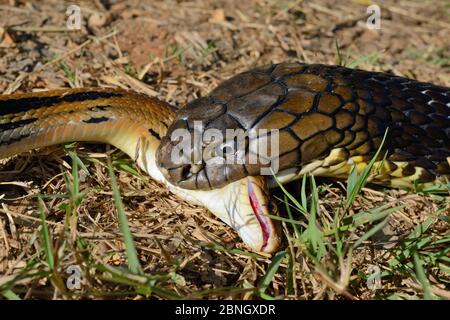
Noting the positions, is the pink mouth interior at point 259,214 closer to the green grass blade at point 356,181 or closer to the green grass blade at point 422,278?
the green grass blade at point 356,181

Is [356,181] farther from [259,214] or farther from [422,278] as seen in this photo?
[422,278]

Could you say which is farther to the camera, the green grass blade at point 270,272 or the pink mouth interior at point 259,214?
the pink mouth interior at point 259,214

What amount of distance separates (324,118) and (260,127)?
1.19 feet

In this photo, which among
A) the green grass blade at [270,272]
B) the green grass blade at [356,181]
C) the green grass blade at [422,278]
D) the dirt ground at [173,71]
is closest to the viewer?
the green grass blade at [422,278]

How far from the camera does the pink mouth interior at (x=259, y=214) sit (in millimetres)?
2871

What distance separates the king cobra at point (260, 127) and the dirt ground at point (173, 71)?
159 mm

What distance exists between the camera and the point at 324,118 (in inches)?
122

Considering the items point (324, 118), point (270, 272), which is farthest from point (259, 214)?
point (324, 118)

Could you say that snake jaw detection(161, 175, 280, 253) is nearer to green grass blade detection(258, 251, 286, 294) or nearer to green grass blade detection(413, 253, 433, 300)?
green grass blade detection(258, 251, 286, 294)

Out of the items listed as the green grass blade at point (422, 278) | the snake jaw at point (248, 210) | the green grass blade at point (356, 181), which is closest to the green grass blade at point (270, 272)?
the snake jaw at point (248, 210)

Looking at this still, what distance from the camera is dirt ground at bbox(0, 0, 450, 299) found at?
9.29ft

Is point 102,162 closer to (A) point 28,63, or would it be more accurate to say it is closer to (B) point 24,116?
(B) point 24,116
